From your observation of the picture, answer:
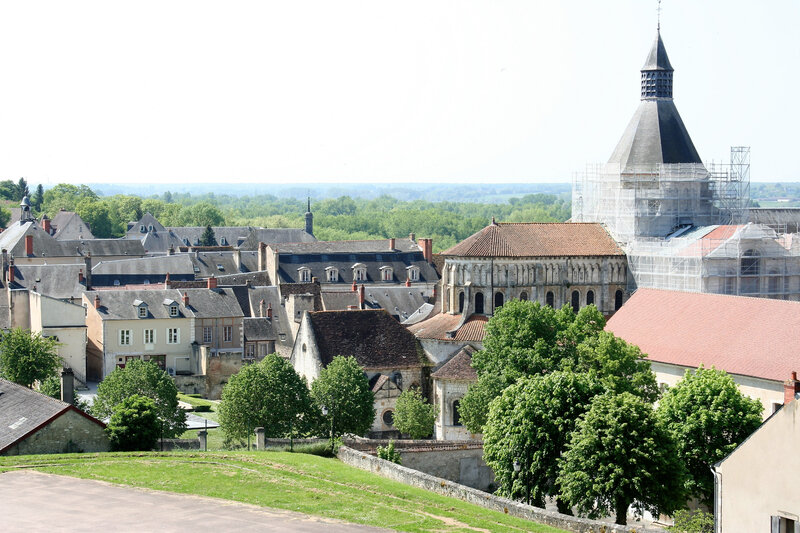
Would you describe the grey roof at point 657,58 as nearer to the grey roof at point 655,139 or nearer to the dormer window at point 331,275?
the grey roof at point 655,139

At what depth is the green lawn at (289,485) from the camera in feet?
117

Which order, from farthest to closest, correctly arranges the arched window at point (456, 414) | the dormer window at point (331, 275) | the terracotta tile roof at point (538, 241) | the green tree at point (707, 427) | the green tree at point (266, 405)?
the dormer window at point (331, 275) < the terracotta tile roof at point (538, 241) < the arched window at point (456, 414) < the green tree at point (266, 405) < the green tree at point (707, 427)

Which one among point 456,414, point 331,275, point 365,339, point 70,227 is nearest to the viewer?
point 456,414

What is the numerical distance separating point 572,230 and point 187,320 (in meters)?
24.3

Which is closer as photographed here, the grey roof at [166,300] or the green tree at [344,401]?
the green tree at [344,401]

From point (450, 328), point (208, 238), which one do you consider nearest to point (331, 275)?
point (450, 328)

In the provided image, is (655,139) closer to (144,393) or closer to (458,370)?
(458,370)

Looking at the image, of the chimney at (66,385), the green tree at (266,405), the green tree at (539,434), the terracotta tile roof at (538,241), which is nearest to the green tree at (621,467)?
the green tree at (539,434)

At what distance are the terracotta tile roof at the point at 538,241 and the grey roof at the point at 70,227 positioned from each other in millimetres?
82640

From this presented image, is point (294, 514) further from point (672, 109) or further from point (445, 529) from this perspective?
point (672, 109)

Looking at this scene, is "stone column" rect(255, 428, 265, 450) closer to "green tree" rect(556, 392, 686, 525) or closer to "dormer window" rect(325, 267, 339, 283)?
"green tree" rect(556, 392, 686, 525)

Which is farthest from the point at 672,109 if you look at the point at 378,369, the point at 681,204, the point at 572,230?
the point at 378,369

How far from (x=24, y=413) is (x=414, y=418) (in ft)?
67.9

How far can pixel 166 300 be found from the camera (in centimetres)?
7931
